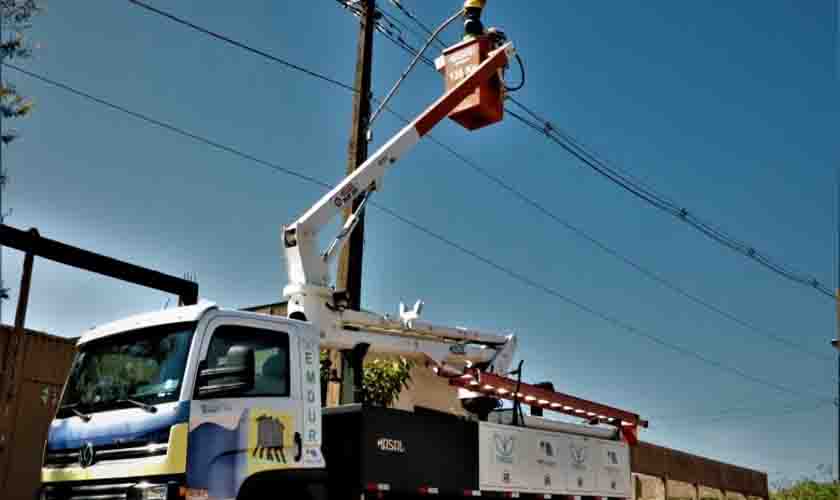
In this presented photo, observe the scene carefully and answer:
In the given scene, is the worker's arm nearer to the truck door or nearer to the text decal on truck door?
the truck door

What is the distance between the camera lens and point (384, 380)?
577 inches

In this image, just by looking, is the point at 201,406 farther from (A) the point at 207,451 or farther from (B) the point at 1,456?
(B) the point at 1,456

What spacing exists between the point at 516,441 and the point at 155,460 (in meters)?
4.84

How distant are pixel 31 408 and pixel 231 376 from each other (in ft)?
24.1

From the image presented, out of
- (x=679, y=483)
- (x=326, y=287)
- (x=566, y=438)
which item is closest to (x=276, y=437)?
(x=326, y=287)

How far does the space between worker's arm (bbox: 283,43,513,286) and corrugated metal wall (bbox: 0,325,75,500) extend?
562 centimetres

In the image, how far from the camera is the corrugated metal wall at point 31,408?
1303 centimetres

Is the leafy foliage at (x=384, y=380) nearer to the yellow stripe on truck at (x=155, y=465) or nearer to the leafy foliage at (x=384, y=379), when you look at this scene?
the leafy foliage at (x=384, y=379)

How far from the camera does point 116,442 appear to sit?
25.2 ft

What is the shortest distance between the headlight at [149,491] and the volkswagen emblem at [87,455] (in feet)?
2.23

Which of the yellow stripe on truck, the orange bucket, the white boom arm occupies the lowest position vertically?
the yellow stripe on truck

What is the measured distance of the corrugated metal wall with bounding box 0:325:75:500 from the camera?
42.8 ft

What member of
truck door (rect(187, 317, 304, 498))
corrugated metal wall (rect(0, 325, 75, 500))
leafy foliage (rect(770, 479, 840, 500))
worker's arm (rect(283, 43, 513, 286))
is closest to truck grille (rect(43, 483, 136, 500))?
truck door (rect(187, 317, 304, 498))

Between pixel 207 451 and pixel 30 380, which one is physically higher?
pixel 30 380
